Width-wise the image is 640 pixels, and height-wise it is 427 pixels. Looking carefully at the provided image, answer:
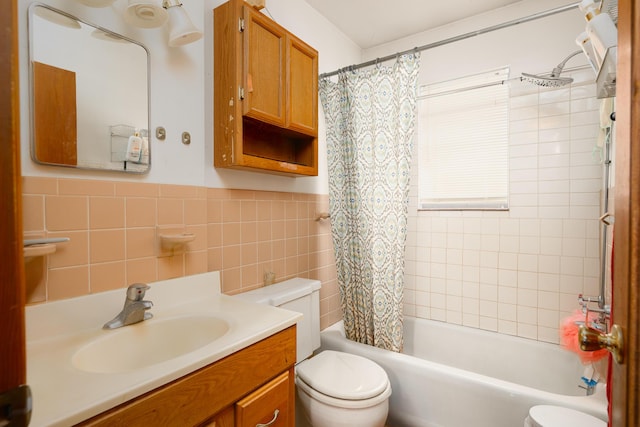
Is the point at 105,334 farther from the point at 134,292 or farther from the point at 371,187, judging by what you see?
the point at 371,187

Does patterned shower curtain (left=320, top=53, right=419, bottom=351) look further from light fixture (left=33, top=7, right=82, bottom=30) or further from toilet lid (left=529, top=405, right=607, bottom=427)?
light fixture (left=33, top=7, right=82, bottom=30)

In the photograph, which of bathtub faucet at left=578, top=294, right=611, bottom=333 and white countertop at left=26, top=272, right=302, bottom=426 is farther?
bathtub faucet at left=578, top=294, right=611, bottom=333

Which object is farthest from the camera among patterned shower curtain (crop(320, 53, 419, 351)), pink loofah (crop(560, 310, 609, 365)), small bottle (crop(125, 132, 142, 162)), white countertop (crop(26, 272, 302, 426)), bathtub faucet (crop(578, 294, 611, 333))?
patterned shower curtain (crop(320, 53, 419, 351))

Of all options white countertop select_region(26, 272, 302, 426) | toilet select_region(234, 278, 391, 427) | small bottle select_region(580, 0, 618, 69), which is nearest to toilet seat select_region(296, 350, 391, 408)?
toilet select_region(234, 278, 391, 427)

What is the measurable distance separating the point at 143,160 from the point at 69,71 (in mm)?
348

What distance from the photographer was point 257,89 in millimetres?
1435

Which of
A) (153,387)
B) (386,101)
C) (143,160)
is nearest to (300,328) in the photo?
(153,387)

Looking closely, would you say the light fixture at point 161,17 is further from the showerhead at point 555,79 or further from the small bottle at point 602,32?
the showerhead at point 555,79

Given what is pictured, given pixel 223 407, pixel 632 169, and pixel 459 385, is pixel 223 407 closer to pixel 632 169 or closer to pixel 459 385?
pixel 632 169

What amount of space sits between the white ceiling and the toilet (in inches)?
74.8

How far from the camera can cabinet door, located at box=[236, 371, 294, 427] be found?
92 cm

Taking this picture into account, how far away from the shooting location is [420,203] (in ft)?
7.97

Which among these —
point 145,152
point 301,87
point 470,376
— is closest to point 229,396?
point 145,152

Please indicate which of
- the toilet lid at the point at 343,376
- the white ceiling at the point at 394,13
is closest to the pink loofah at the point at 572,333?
the toilet lid at the point at 343,376
